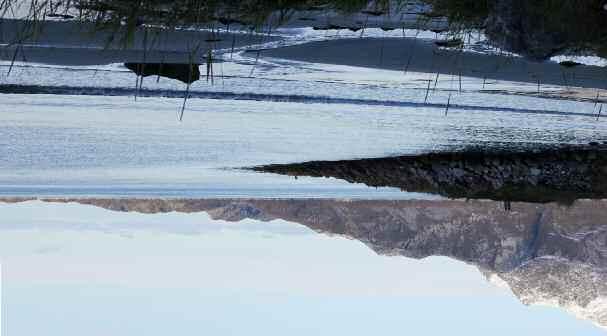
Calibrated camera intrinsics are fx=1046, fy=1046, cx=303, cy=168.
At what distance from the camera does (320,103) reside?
639 cm

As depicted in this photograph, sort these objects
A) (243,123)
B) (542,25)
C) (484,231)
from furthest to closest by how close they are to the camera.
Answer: (243,123)
(484,231)
(542,25)

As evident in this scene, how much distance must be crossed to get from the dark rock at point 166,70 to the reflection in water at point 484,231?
74cm

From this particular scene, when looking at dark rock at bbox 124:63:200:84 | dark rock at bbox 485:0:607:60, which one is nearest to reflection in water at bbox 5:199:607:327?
dark rock at bbox 124:63:200:84

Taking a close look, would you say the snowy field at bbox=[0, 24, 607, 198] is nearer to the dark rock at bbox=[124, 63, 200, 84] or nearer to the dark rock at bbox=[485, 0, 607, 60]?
the dark rock at bbox=[124, 63, 200, 84]

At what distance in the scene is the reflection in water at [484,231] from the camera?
599 centimetres

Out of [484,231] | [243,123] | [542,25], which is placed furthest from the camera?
[243,123]

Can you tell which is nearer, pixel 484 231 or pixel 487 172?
pixel 484 231

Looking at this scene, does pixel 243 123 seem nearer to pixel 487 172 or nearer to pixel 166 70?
pixel 166 70

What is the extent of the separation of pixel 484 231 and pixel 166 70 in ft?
6.80

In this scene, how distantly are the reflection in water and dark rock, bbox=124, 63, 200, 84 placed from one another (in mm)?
739

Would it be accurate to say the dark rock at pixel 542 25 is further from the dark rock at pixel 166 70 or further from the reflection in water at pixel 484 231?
the dark rock at pixel 166 70

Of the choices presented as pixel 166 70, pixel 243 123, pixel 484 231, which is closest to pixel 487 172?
pixel 484 231

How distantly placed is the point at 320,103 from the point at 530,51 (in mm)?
1473

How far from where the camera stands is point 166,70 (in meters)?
6.09
